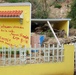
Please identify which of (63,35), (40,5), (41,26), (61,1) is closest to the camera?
(63,35)

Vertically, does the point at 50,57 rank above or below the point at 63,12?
above

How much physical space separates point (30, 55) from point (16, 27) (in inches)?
192

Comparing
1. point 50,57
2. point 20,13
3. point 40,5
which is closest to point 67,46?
point 50,57

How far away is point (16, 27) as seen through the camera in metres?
16.0

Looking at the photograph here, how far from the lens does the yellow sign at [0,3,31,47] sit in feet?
51.9

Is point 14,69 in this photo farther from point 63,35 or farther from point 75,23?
point 75,23

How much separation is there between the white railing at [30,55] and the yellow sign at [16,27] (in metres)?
4.16

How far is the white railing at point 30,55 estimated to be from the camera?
11.2m

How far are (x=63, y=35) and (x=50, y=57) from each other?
8073mm

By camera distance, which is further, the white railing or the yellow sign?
the yellow sign

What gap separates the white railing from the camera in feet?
36.9

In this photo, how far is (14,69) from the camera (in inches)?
434

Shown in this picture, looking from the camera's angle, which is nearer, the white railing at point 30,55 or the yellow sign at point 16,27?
the white railing at point 30,55

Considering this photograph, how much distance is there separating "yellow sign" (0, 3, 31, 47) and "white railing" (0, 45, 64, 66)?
4.16 m
